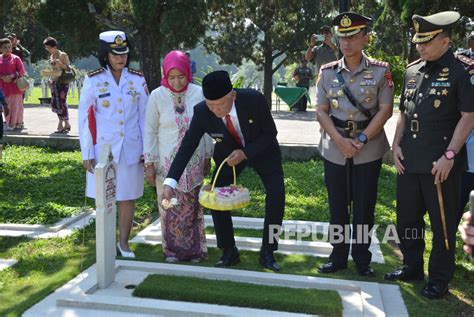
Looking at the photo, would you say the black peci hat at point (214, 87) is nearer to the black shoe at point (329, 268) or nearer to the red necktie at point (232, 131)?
the red necktie at point (232, 131)

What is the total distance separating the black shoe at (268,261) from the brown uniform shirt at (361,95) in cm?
93

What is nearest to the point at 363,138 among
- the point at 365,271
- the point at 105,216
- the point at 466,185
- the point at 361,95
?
the point at 361,95

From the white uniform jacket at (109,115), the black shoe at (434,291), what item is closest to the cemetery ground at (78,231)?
the black shoe at (434,291)

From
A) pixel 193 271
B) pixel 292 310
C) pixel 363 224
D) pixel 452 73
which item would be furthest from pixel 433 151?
pixel 193 271

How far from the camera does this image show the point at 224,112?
13.4 feet

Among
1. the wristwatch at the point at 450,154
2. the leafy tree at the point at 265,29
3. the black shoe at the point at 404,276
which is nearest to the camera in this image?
the wristwatch at the point at 450,154

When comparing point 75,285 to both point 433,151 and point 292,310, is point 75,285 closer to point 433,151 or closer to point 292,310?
point 292,310

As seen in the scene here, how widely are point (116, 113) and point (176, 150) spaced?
22.4 inches

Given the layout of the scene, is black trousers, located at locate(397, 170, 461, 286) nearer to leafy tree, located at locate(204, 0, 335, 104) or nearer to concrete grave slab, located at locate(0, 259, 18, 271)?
concrete grave slab, located at locate(0, 259, 18, 271)

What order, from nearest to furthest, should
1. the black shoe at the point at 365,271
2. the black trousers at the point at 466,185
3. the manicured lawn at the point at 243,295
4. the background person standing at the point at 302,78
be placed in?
the manicured lawn at the point at 243,295 < the black shoe at the point at 365,271 < the black trousers at the point at 466,185 < the background person standing at the point at 302,78

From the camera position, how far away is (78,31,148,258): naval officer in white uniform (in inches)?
177

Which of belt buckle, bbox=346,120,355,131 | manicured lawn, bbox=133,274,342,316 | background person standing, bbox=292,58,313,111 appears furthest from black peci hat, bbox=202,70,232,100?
background person standing, bbox=292,58,313,111

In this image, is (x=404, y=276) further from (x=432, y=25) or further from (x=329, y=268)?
(x=432, y=25)

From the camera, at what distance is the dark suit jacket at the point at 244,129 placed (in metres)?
4.22
